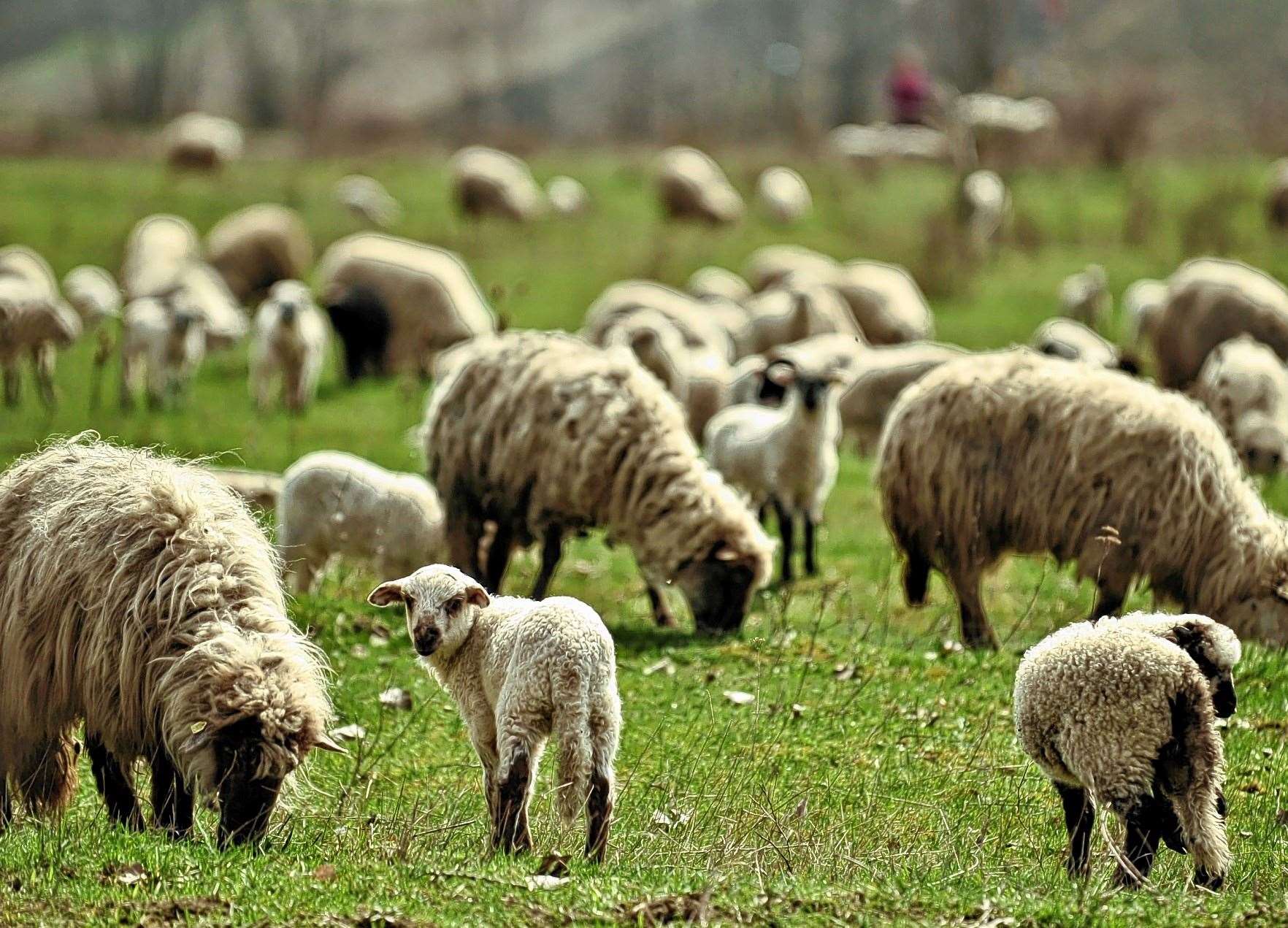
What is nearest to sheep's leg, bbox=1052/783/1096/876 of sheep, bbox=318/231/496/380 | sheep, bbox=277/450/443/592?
sheep, bbox=277/450/443/592

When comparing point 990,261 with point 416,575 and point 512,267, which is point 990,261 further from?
point 416,575

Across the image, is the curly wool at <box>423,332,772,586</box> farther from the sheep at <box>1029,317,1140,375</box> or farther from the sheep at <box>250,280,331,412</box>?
the sheep at <box>250,280,331,412</box>

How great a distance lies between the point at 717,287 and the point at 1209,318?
7617 millimetres

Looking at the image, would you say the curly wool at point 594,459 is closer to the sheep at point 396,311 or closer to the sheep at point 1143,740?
the sheep at point 1143,740

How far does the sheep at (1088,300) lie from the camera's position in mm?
24500

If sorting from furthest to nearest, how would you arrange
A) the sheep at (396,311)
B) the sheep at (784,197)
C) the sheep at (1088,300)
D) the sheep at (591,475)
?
the sheep at (784,197), the sheep at (1088,300), the sheep at (396,311), the sheep at (591,475)

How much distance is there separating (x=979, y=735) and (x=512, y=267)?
21722 millimetres

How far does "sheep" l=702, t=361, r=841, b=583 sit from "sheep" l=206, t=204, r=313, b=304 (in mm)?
16238

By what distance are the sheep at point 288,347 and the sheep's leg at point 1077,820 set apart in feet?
45.6

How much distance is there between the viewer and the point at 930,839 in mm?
6375

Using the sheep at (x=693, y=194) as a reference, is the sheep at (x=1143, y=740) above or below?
above

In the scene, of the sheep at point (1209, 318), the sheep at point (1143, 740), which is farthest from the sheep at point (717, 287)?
the sheep at point (1143, 740)

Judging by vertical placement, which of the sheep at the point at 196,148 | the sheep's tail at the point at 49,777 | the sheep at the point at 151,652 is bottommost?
the sheep at the point at 196,148

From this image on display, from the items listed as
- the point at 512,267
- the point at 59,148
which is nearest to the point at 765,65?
the point at 59,148
